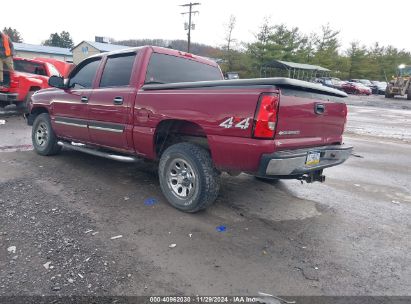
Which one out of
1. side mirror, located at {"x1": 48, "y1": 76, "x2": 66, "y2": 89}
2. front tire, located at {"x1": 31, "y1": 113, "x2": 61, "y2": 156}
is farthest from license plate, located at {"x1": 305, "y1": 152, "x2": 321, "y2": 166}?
front tire, located at {"x1": 31, "y1": 113, "x2": 61, "y2": 156}

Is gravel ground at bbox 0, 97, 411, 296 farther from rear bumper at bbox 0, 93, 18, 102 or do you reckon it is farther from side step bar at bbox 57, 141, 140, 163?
rear bumper at bbox 0, 93, 18, 102

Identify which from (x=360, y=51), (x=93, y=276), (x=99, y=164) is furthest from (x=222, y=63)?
(x=93, y=276)

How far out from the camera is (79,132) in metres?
5.01

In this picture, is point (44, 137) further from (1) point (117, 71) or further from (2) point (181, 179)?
(2) point (181, 179)

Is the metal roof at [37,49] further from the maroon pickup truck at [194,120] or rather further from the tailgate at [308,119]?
the tailgate at [308,119]

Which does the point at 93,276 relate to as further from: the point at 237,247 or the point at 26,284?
the point at 237,247

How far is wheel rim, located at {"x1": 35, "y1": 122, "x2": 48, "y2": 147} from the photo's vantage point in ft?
19.3

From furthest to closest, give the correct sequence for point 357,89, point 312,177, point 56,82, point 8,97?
point 357,89
point 8,97
point 56,82
point 312,177

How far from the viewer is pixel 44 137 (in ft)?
19.6

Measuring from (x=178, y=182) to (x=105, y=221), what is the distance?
0.92 metres

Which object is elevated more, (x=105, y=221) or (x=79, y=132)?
(x=79, y=132)

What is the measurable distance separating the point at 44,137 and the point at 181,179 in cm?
352

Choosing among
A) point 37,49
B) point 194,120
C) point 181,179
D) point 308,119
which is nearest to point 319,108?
point 308,119

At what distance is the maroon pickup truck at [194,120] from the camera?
10.0 feet
